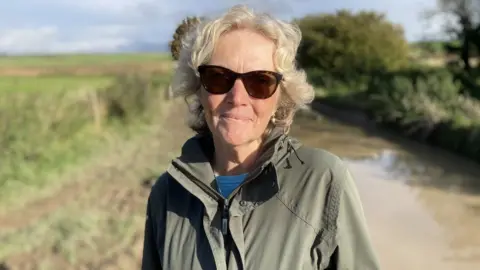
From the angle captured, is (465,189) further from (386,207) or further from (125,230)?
(125,230)

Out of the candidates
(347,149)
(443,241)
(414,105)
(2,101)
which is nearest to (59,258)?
(443,241)

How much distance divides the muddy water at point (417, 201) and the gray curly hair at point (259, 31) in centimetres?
456

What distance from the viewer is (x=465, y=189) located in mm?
10055

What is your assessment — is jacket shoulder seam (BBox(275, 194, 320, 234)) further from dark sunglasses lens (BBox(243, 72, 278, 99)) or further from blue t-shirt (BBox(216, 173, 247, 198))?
dark sunglasses lens (BBox(243, 72, 278, 99))

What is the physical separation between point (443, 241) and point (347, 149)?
7.64 m

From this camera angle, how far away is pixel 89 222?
614 cm

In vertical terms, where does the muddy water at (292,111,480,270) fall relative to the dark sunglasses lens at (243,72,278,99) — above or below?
→ below

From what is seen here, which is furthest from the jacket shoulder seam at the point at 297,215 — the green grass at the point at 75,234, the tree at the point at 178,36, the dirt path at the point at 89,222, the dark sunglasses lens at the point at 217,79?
the green grass at the point at 75,234

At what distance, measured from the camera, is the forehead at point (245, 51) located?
181 cm

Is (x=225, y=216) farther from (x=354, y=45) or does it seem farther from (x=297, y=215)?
(x=354, y=45)

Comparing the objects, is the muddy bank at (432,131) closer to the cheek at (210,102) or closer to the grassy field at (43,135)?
the grassy field at (43,135)

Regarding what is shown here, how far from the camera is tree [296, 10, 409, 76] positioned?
33719mm

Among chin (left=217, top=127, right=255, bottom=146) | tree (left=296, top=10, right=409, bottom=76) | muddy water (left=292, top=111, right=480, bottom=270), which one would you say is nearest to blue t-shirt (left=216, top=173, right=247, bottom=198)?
chin (left=217, top=127, right=255, bottom=146)

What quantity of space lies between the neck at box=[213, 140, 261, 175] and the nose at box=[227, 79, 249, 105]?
141 mm
